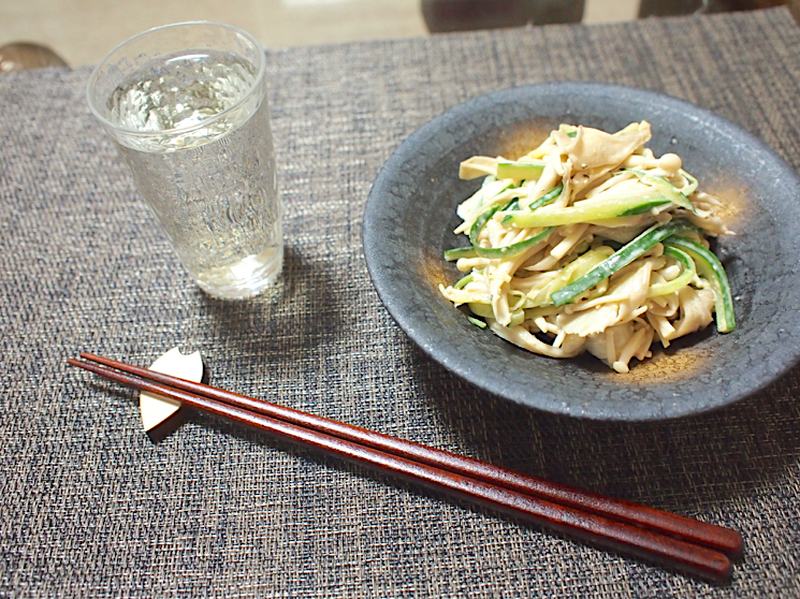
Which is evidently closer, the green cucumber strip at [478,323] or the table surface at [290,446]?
the table surface at [290,446]

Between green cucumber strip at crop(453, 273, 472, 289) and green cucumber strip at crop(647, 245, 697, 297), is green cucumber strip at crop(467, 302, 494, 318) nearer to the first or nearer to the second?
green cucumber strip at crop(453, 273, 472, 289)

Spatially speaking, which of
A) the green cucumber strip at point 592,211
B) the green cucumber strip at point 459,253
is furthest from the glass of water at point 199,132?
the green cucumber strip at point 592,211

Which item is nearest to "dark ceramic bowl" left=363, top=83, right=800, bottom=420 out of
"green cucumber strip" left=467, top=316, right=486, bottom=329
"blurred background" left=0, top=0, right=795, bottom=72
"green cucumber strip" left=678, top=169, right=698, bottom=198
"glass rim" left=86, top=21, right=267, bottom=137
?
"green cucumber strip" left=467, top=316, right=486, bottom=329

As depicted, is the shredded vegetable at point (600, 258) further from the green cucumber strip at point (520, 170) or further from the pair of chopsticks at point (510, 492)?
the pair of chopsticks at point (510, 492)

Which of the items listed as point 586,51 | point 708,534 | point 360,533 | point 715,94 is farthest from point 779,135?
point 360,533

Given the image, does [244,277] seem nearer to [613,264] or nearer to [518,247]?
[518,247]

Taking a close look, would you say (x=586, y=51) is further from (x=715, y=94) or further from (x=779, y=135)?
(x=779, y=135)
